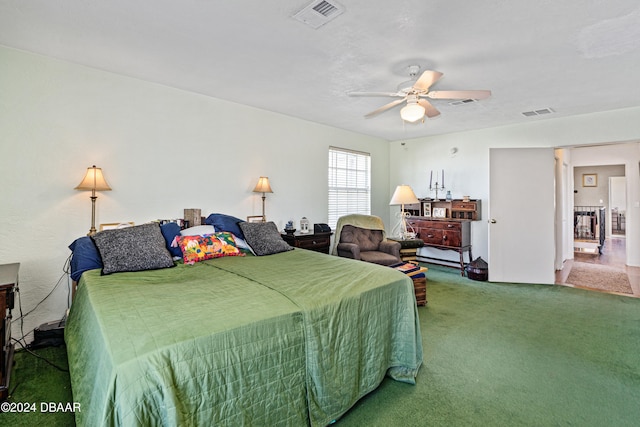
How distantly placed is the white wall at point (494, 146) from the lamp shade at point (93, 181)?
179 inches

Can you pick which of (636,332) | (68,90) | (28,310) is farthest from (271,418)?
(636,332)

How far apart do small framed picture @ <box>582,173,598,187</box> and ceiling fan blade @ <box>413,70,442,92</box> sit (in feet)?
34.3

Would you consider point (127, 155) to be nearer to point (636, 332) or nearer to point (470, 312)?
point (470, 312)

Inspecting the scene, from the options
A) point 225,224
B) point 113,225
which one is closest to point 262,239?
point 225,224

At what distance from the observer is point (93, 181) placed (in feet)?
9.48

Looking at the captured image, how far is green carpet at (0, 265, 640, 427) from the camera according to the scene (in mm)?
1856

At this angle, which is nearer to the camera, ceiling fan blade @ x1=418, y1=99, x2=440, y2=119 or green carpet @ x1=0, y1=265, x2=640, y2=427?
green carpet @ x1=0, y1=265, x2=640, y2=427

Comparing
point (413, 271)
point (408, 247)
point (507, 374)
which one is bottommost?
point (507, 374)

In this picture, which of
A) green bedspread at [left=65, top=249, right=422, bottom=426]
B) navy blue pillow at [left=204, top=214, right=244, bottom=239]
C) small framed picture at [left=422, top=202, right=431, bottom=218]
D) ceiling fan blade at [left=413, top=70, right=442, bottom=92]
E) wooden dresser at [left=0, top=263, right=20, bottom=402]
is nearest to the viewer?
green bedspread at [left=65, top=249, right=422, bottom=426]

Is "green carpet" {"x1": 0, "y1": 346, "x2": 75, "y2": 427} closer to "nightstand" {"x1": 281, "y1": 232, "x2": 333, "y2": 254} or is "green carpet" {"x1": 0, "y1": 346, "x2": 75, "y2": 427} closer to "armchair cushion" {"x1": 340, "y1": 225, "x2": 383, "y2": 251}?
"nightstand" {"x1": 281, "y1": 232, "x2": 333, "y2": 254}

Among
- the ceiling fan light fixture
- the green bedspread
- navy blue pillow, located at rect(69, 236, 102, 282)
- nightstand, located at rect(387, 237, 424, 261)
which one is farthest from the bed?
nightstand, located at rect(387, 237, 424, 261)

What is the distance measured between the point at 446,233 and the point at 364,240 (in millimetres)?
1611

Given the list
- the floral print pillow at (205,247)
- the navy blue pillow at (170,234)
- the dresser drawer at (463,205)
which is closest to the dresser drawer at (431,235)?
the dresser drawer at (463,205)

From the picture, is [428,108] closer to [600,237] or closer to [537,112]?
[537,112]
